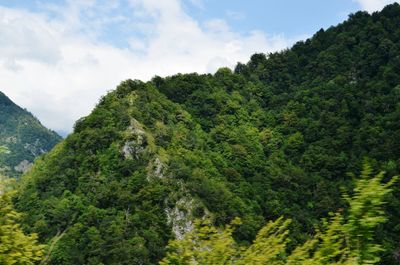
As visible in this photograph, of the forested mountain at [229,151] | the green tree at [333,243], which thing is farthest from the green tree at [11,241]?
the forested mountain at [229,151]

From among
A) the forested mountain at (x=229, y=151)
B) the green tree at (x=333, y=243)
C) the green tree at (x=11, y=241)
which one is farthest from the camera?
the forested mountain at (x=229, y=151)

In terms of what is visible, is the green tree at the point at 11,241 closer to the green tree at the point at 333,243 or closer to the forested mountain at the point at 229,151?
the green tree at the point at 333,243

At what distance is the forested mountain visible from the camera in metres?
78.1

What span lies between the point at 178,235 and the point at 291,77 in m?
79.7

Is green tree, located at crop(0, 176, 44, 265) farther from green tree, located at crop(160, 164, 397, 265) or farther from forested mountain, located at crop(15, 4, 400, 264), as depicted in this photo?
forested mountain, located at crop(15, 4, 400, 264)

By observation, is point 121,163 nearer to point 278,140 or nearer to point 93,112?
point 93,112

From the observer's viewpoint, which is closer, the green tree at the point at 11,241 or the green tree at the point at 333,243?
the green tree at the point at 333,243

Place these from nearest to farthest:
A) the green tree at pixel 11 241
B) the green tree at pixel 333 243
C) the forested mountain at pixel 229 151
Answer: the green tree at pixel 333 243 < the green tree at pixel 11 241 < the forested mountain at pixel 229 151

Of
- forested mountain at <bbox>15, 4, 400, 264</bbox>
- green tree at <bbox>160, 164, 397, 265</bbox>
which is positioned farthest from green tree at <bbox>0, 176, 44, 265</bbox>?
forested mountain at <bbox>15, 4, 400, 264</bbox>

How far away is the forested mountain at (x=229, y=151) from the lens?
3073 inches

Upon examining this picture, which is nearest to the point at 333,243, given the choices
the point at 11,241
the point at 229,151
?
the point at 11,241

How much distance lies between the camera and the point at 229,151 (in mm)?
108375

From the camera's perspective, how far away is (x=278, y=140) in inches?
4722

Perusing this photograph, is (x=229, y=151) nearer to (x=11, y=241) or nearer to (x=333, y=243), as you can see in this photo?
(x=333, y=243)
